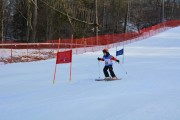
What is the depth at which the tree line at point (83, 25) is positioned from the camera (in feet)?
176

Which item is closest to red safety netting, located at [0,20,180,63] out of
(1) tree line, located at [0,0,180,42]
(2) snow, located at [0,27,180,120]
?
(1) tree line, located at [0,0,180,42]

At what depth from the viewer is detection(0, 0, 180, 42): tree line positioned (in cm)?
5354

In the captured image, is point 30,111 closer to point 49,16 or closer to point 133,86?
point 133,86

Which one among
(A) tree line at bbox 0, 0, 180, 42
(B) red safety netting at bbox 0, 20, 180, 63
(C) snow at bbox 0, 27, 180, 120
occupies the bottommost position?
(C) snow at bbox 0, 27, 180, 120

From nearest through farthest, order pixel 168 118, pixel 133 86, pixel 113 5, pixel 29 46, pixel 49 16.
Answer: pixel 168 118, pixel 133 86, pixel 29 46, pixel 49 16, pixel 113 5

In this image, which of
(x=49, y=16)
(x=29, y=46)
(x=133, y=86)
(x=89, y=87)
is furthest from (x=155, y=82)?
(x=49, y=16)

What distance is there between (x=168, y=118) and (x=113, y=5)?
7562 cm

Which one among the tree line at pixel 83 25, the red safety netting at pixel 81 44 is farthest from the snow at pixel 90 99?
the tree line at pixel 83 25

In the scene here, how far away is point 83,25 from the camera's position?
4328 cm

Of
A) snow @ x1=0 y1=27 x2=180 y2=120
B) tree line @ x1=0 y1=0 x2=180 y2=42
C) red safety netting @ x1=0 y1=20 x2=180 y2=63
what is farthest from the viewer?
tree line @ x1=0 y1=0 x2=180 y2=42

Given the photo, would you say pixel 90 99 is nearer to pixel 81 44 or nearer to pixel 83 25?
pixel 81 44

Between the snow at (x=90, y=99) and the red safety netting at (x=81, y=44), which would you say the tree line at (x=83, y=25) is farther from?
the snow at (x=90, y=99)

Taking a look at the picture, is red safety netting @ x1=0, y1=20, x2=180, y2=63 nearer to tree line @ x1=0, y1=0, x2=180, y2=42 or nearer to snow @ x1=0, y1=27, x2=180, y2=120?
tree line @ x1=0, y1=0, x2=180, y2=42

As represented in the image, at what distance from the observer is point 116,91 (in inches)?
540
